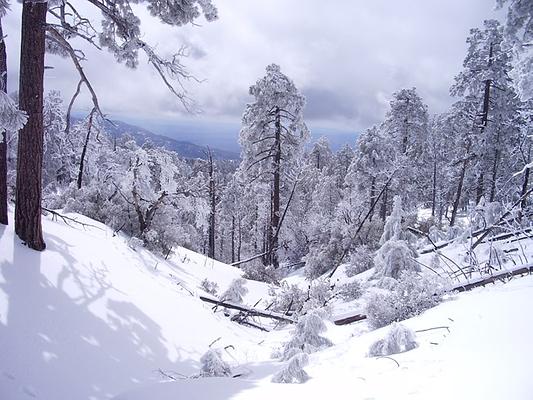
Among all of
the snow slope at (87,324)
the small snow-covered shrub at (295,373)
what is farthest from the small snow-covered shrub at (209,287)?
the small snow-covered shrub at (295,373)

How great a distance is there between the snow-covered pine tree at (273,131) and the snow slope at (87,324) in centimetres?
1024

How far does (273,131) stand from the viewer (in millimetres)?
17609

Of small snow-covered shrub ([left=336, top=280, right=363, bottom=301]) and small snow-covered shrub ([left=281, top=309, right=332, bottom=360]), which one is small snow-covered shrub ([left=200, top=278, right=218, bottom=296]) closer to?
small snow-covered shrub ([left=336, top=280, right=363, bottom=301])

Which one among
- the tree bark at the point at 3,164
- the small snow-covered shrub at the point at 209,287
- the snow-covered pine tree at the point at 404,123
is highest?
the snow-covered pine tree at the point at 404,123

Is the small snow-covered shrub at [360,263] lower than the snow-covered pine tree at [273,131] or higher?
lower

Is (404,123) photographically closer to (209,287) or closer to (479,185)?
(479,185)

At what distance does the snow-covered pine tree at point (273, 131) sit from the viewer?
1708 centimetres

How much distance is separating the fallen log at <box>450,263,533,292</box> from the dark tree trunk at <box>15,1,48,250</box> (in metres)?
6.44

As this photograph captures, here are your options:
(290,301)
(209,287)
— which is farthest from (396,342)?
(209,287)

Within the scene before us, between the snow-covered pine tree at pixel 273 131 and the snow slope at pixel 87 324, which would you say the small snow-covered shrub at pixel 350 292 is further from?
the snow-covered pine tree at pixel 273 131

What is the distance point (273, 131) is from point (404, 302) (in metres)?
13.2

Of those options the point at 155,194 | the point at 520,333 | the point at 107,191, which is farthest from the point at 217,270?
the point at 520,333

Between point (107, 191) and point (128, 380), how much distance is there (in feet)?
33.8

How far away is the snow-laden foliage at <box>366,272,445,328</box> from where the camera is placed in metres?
5.29
